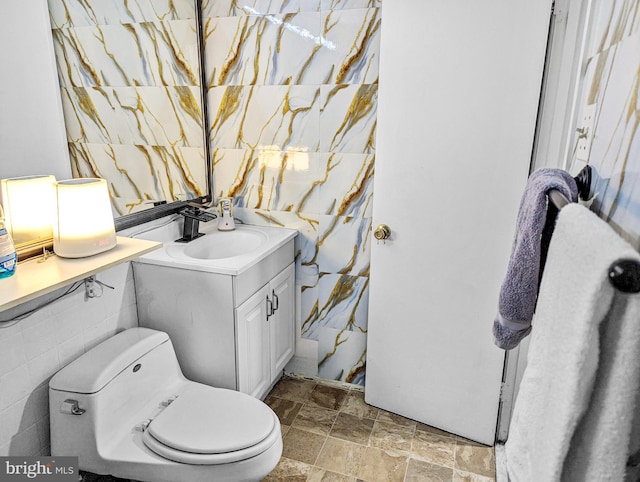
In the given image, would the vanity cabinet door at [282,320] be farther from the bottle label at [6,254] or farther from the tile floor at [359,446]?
the bottle label at [6,254]

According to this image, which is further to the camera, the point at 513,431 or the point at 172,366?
the point at 172,366

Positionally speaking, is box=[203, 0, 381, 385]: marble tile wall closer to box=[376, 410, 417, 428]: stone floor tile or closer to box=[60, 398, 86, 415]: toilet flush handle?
box=[376, 410, 417, 428]: stone floor tile

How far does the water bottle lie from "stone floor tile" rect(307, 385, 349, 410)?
1.57 m

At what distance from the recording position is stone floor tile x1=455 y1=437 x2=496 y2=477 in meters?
1.99

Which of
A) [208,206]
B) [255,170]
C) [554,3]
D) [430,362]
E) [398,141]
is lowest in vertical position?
[430,362]

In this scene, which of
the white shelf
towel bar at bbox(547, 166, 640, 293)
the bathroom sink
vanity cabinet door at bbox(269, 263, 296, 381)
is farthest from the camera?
Result: vanity cabinet door at bbox(269, 263, 296, 381)

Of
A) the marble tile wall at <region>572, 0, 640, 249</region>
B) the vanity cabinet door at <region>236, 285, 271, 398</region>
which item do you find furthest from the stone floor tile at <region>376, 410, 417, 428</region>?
the marble tile wall at <region>572, 0, 640, 249</region>

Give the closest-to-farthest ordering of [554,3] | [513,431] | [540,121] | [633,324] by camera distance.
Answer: [633,324] → [513,431] → [554,3] → [540,121]

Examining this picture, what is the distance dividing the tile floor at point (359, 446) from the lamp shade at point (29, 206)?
4.35ft

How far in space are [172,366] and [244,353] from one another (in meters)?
0.30

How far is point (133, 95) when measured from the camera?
200cm

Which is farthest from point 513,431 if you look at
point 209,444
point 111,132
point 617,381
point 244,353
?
point 111,132

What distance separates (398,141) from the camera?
6.61ft

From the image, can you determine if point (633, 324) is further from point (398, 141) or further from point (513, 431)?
point (398, 141)
